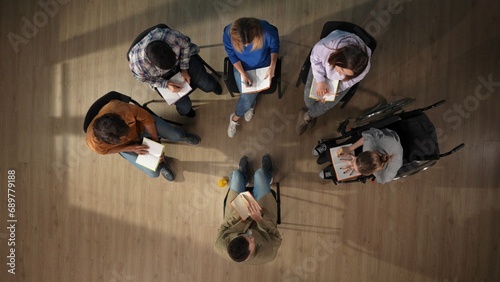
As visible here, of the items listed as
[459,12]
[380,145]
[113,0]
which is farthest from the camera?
[113,0]

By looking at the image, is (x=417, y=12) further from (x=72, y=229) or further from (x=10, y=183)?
(x=10, y=183)

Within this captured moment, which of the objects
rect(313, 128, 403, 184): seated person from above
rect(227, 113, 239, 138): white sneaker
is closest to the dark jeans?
rect(227, 113, 239, 138): white sneaker

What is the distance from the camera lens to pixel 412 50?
307cm

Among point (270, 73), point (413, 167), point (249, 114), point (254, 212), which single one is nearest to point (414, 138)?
point (413, 167)

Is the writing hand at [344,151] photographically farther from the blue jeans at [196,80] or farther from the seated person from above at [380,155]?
the blue jeans at [196,80]

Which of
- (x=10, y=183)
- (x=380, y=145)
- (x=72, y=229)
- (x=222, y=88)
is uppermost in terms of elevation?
(x=222, y=88)

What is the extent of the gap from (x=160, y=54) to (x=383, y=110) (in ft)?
6.42

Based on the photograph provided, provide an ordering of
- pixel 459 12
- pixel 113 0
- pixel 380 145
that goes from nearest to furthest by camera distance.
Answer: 1. pixel 380 145
2. pixel 459 12
3. pixel 113 0

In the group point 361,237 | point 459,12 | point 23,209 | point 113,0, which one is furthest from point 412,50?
point 23,209

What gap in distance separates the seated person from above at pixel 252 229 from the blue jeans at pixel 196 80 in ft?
2.74

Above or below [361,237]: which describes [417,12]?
above

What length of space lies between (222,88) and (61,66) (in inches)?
73.2

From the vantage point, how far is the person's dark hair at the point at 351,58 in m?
1.94

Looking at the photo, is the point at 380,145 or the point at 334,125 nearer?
the point at 380,145
